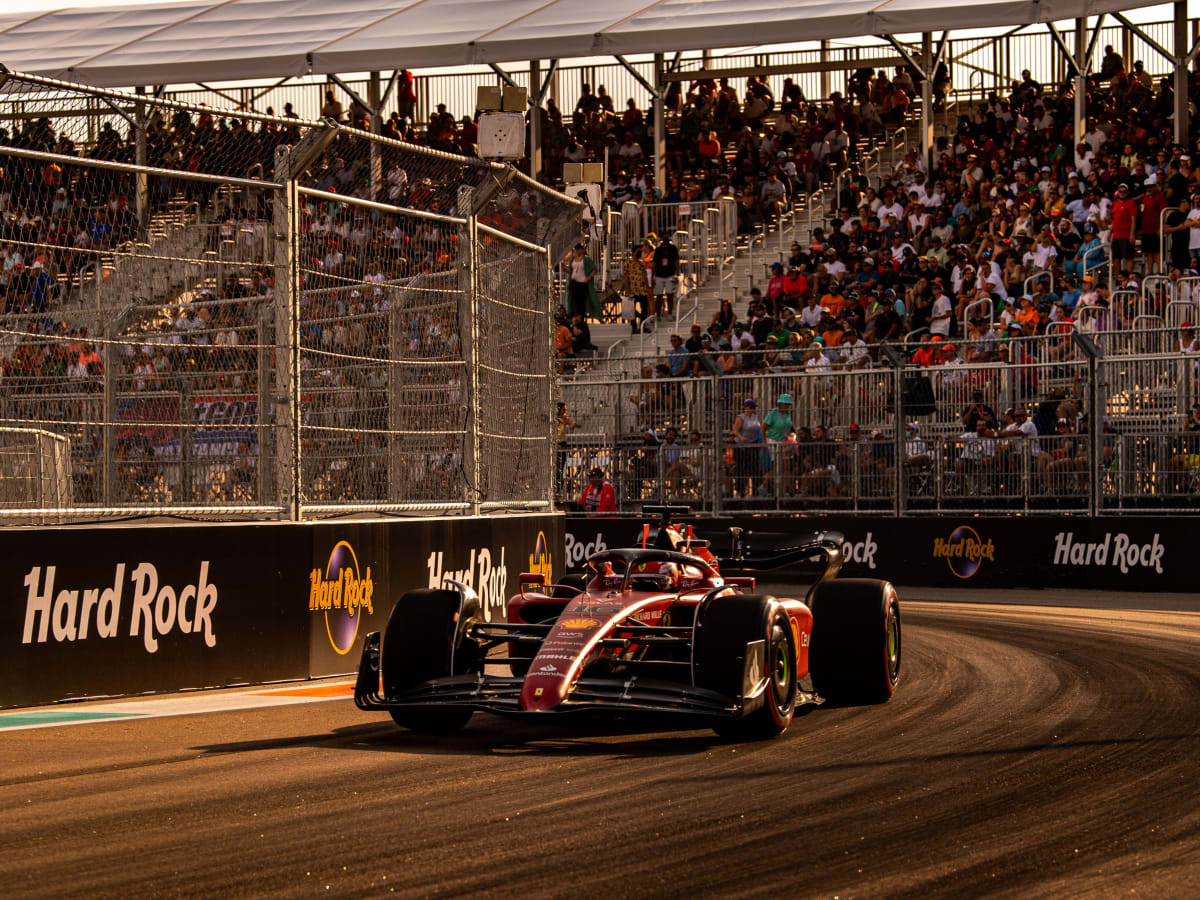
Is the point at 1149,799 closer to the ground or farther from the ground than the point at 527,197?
closer to the ground

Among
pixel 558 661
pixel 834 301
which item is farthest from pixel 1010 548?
pixel 558 661

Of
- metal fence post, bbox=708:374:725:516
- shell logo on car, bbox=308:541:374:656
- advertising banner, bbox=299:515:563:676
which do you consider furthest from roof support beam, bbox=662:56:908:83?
shell logo on car, bbox=308:541:374:656

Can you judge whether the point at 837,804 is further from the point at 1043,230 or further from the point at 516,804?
the point at 1043,230

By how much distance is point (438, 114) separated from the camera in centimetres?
3600

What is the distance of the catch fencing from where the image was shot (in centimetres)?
1903

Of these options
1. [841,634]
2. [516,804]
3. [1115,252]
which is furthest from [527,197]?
[1115,252]

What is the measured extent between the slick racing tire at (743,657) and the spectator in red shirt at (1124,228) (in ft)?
52.9

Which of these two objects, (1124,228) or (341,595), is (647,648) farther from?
(1124,228)

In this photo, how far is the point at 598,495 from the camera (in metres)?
22.1

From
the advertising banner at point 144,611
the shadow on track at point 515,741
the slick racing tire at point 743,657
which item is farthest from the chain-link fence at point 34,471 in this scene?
the slick racing tire at point 743,657

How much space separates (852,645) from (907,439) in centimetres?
1149

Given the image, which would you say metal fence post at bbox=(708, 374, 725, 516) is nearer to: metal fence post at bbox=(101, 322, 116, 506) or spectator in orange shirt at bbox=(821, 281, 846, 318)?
spectator in orange shirt at bbox=(821, 281, 846, 318)

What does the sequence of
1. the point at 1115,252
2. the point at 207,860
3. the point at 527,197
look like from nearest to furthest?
the point at 207,860, the point at 527,197, the point at 1115,252

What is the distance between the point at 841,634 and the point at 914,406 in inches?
453
